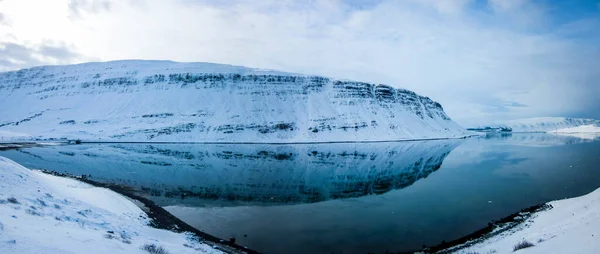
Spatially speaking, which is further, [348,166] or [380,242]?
[348,166]

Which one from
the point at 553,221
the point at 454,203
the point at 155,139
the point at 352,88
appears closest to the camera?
the point at 553,221

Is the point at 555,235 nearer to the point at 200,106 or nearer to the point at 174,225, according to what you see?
the point at 174,225

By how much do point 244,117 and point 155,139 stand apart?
104 ft

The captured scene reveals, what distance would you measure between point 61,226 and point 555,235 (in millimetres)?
17193

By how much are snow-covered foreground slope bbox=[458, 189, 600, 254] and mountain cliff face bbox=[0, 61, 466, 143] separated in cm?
9279

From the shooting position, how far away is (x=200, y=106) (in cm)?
12850

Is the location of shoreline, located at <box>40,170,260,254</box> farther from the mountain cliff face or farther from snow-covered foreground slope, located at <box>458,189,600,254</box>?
the mountain cliff face

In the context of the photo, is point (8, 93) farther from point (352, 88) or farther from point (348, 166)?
point (348, 166)

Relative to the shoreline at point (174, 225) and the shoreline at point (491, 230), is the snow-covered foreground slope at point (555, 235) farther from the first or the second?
the shoreline at point (174, 225)

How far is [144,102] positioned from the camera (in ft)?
437

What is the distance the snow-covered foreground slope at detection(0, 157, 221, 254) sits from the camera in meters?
7.59

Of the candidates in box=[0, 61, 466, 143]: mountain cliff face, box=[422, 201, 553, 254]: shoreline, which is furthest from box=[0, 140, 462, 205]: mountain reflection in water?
box=[0, 61, 466, 143]: mountain cliff face

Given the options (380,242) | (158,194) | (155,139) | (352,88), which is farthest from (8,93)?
(380,242)

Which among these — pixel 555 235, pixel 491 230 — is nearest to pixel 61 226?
pixel 555 235
